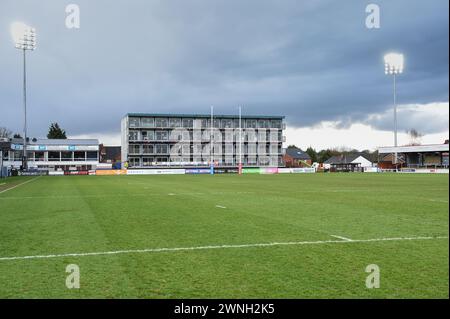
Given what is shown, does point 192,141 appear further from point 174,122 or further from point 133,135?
point 133,135

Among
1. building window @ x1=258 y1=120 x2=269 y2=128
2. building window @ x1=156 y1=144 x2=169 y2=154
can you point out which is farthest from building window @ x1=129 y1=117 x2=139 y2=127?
building window @ x1=258 y1=120 x2=269 y2=128

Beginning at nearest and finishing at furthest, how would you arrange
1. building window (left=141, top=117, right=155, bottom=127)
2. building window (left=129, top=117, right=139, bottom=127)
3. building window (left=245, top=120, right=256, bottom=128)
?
building window (left=129, top=117, right=139, bottom=127) < building window (left=141, top=117, right=155, bottom=127) < building window (left=245, top=120, right=256, bottom=128)

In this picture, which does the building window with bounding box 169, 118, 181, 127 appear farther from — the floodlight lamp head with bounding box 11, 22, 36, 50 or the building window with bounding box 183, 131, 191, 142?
the floodlight lamp head with bounding box 11, 22, 36, 50

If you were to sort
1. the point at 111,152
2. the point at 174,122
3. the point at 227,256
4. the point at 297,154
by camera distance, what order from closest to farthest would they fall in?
the point at 227,256 → the point at 174,122 → the point at 111,152 → the point at 297,154

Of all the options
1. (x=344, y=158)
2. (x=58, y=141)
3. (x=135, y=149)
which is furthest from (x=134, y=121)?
(x=344, y=158)

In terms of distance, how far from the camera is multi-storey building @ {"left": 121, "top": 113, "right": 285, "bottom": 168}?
100625 millimetres

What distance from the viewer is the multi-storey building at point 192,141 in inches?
3962

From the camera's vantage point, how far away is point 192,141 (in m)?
102

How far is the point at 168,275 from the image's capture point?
253 inches

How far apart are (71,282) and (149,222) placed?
6.58 m

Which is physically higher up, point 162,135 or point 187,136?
point 162,135

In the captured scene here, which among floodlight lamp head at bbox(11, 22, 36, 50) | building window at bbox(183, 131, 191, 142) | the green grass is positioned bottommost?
the green grass

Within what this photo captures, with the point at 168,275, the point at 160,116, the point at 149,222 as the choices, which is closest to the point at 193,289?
the point at 168,275

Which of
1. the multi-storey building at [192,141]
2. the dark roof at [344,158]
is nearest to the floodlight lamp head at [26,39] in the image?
the multi-storey building at [192,141]
